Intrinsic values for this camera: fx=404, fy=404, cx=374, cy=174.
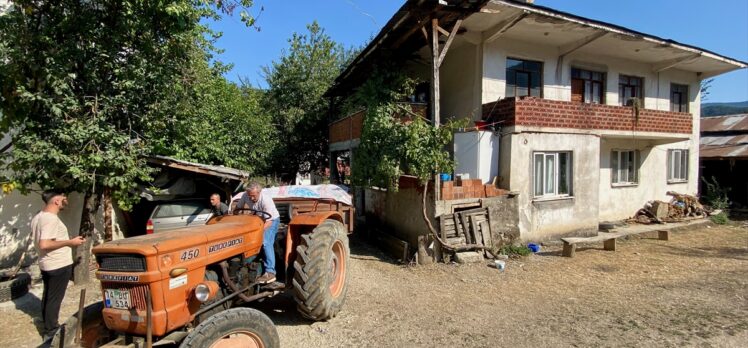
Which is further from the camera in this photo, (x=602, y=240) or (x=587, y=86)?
(x=587, y=86)

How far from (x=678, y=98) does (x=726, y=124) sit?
8.14 m

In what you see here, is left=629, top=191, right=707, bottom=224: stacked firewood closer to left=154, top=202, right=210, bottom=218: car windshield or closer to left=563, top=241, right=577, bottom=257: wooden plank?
→ left=563, top=241, right=577, bottom=257: wooden plank

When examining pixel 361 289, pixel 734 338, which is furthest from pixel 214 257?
pixel 734 338

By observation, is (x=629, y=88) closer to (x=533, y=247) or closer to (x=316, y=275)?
(x=533, y=247)

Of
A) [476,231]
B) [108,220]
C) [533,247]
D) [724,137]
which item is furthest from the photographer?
[724,137]

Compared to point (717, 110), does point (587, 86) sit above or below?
below

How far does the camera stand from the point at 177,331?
351 cm

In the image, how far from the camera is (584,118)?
1084cm

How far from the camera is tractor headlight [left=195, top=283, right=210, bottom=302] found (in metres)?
3.45

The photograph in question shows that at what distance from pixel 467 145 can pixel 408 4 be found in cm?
349

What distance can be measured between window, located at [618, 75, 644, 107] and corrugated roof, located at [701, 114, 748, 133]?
9.97 metres

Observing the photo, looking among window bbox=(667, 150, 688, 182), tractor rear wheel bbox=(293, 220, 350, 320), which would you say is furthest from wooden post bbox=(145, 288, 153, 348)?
window bbox=(667, 150, 688, 182)

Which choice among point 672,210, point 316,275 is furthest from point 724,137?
point 316,275

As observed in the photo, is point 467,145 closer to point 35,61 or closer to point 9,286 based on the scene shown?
point 35,61
